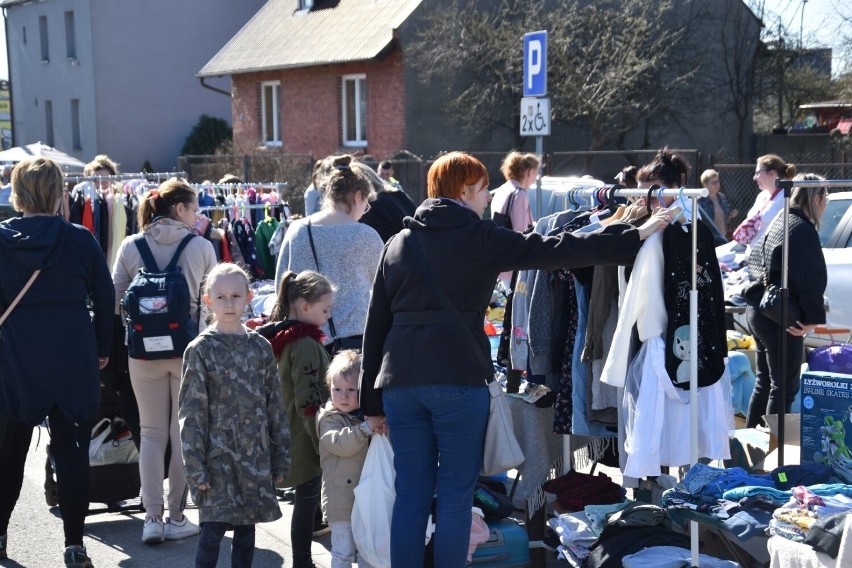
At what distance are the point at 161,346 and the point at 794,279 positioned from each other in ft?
12.6

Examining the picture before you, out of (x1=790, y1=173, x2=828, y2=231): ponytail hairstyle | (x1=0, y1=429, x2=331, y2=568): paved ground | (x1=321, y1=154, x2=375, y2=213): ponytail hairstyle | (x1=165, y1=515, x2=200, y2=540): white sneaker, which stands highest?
(x1=321, y1=154, x2=375, y2=213): ponytail hairstyle

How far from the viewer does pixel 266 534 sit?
6.46 m

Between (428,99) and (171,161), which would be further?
(171,161)

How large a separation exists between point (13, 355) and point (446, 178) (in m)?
Answer: 2.56

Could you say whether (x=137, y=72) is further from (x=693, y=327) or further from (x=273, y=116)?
(x=693, y=327)

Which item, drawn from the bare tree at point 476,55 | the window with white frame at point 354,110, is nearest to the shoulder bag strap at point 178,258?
the bare tree at point 476,55

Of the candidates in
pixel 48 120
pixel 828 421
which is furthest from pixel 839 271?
pixel 48 120

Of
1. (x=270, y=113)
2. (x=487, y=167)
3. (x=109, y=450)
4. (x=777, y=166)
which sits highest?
(x=270, y=113)

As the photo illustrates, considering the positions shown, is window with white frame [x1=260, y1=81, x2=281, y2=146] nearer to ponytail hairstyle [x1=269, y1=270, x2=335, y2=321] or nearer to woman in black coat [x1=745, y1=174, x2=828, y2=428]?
woman in black coat [x1=745, y1=174, x2=828, y2=428]

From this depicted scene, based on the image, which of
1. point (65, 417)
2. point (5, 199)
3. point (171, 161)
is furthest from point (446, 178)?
point (171, 161)

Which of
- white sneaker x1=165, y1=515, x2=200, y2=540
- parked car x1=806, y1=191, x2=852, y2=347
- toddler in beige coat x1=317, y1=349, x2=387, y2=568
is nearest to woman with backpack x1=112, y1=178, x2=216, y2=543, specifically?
white sneaker x1=165, y1=515, x2=200, y2=540

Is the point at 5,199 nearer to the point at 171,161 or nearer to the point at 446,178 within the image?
the point at 446,178

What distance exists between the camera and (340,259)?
624 centimetres

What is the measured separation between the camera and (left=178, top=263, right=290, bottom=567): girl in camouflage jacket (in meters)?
4.88
